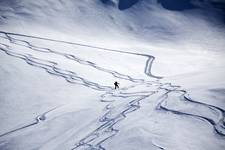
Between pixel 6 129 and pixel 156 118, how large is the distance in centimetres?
699

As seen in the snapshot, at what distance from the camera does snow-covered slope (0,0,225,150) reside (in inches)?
401

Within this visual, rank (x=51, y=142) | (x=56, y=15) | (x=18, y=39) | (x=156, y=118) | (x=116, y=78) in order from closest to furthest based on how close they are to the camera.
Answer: (x=156, y=118) → (x=51, y=142) → (x=116, y=78) → (x=18, y=39) → (x=56, y=15)

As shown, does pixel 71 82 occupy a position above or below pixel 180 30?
below

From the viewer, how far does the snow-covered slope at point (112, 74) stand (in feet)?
33.4

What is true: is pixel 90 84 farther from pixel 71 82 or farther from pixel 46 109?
pixel 46 109

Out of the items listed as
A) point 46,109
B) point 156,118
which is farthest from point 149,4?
point 156,118

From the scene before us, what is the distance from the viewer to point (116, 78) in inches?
798

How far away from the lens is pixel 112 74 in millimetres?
20859

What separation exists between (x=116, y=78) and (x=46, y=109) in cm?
625

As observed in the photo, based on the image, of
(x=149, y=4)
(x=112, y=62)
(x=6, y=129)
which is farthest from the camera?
(x=149, y=4)

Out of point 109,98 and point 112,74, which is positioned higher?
point 112,74

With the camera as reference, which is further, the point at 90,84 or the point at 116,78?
the point at 116,78

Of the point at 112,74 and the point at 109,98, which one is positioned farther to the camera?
the point at 112,74

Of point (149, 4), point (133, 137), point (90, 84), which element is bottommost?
point (133, 137)
